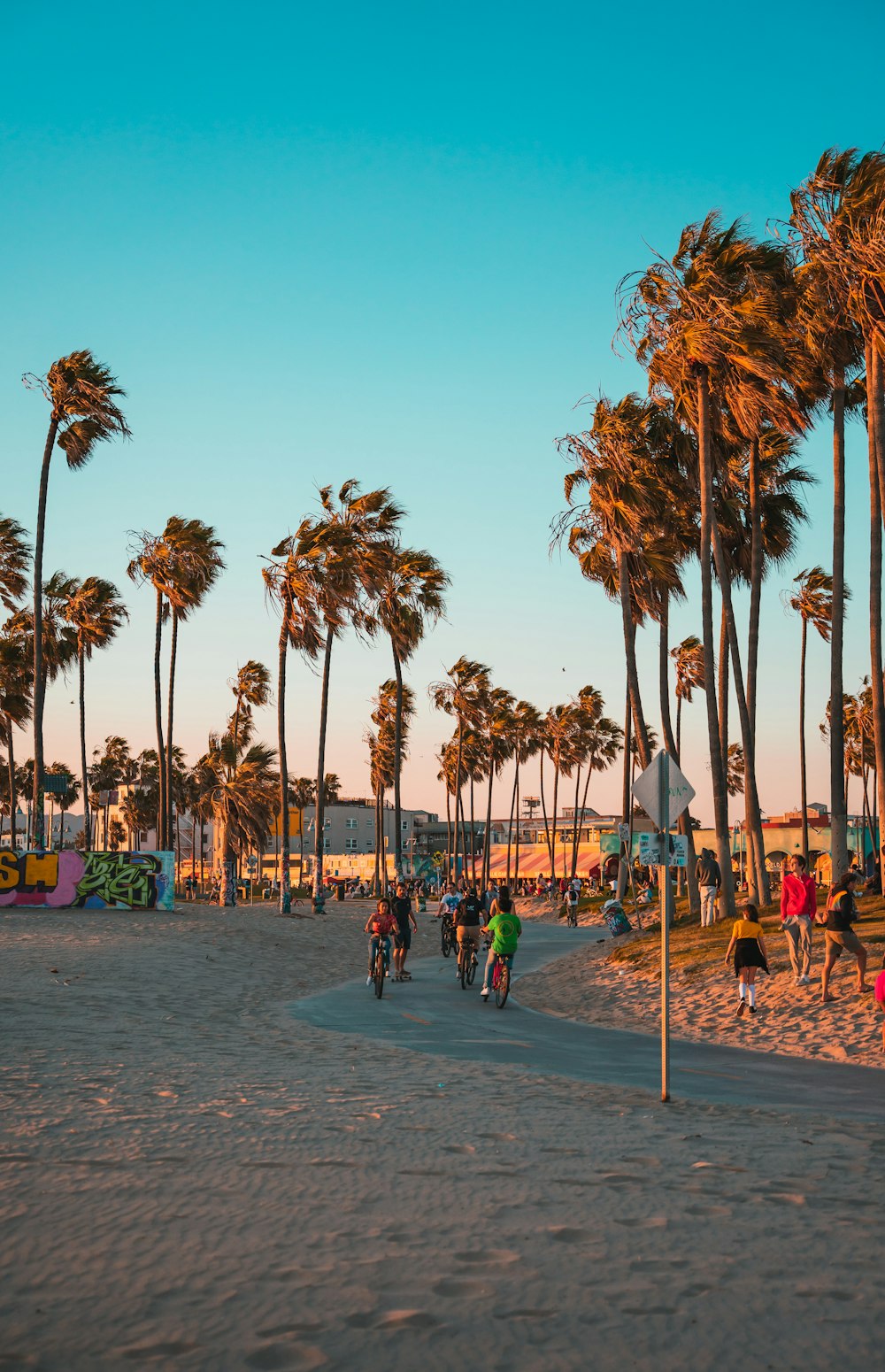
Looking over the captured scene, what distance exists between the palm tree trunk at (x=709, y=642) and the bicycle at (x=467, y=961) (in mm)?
7280

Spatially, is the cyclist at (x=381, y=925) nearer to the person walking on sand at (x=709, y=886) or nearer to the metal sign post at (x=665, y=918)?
the person walking on sand at (x=709, y=886)

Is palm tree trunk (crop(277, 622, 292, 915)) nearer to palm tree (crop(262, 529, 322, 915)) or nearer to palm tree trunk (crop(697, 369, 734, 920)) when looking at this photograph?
palm tree (crop(262, 529, 322, 915))

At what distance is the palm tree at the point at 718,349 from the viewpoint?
82.4 feet

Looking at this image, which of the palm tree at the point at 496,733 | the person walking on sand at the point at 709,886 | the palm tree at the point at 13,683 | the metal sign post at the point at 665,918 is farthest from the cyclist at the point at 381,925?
the palm tree at the point at 496,733

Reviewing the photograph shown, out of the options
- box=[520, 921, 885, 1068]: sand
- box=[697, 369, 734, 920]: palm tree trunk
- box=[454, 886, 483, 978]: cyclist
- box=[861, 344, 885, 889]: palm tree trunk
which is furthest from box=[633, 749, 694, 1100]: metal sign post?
box=[697, 369, 734, 920]: palm tree trunk

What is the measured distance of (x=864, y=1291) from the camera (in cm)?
475

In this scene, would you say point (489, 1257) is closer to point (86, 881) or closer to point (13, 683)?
point (86, 881)

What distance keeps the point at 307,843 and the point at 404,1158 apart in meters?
155

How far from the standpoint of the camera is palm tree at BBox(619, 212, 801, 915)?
82.4 feet

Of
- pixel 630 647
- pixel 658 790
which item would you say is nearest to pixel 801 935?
pixel 658 790

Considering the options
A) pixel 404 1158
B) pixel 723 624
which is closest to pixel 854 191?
pixel 723 624

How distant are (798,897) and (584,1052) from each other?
6.16 m

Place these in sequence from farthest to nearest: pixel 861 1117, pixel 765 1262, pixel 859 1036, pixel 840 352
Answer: pixel 840 352
pixel 859 1036
pixel 861 1117
pixel 765 1262

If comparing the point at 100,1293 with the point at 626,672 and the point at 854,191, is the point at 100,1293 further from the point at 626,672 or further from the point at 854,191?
the point at 626,672
